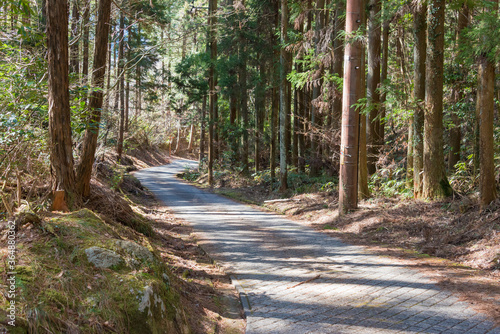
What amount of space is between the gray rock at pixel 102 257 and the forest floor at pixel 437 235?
167 inches

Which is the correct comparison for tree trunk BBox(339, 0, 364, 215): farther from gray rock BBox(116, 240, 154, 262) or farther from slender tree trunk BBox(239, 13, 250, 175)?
slender tree trunk BBox(239, 13, 250, 175)

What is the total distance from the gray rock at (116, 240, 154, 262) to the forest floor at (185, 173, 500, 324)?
13.2 ft

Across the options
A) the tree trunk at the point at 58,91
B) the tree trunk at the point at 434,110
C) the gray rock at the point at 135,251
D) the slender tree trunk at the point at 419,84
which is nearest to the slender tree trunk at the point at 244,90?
the slender tree trunk at the point at 419,84

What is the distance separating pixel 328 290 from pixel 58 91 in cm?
528

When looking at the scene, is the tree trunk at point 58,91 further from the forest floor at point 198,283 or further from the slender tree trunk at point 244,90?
the slender tree trunk at point 244,90

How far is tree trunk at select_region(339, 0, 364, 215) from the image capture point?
35.4 feet

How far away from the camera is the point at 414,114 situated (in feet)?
36.0

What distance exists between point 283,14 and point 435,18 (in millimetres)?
8510

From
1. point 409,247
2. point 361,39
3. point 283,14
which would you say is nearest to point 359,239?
point 409,247

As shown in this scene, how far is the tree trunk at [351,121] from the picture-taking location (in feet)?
35.4

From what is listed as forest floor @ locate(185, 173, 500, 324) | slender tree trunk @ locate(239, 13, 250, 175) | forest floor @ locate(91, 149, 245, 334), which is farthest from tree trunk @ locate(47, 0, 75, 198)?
slender tree trunk @ locate(239, 13, 250, 175)

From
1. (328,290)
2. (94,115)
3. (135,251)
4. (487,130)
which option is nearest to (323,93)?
(487,130)

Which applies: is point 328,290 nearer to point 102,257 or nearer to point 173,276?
point 173,276

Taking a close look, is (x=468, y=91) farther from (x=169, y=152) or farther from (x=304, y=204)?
(x=169, y=152)
